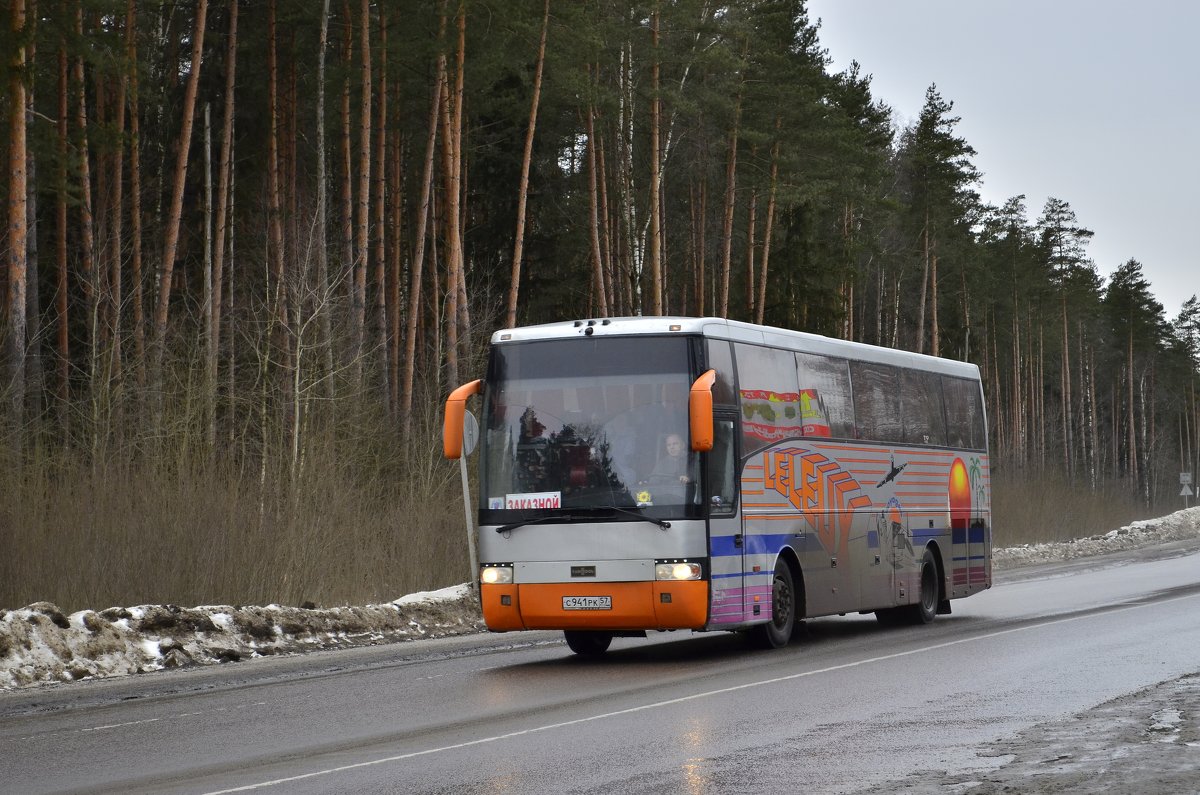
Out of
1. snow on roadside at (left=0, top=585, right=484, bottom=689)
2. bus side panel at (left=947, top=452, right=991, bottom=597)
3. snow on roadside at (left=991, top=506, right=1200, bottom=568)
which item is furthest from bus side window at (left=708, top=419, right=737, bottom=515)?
snow on roadside at (left=991, top=506, right=1200, bottom=568)

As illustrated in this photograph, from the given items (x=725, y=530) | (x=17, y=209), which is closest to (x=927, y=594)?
(x=725, y=530)

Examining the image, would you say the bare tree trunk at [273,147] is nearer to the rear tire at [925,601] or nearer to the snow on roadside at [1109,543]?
the snow on roadside at [1109,543]

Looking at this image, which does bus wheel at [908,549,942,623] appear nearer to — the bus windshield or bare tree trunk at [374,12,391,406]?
the bus windshield

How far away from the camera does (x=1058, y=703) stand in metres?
12.7

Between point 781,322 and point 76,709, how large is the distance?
55.1 m

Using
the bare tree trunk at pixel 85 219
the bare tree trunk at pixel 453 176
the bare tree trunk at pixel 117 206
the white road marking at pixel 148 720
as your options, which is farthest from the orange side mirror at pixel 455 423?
the bare tree trunk at pixel 453 176

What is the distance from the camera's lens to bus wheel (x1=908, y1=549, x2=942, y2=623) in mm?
22391

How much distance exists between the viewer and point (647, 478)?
16391 mm

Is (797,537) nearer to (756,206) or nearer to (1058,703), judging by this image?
(1058,703)

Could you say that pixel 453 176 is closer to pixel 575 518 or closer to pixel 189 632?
pixel 189 632

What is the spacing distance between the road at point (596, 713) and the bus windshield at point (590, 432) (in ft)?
5.76

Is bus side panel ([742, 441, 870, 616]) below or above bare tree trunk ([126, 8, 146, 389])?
below

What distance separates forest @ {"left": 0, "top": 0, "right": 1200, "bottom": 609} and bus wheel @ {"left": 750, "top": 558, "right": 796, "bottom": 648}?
24.7ft

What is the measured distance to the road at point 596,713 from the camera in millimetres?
9703
